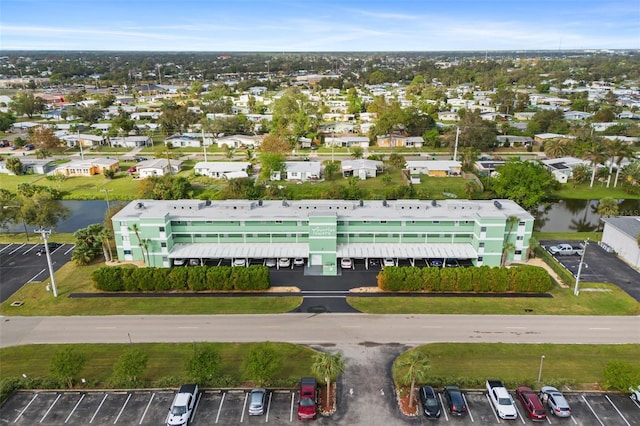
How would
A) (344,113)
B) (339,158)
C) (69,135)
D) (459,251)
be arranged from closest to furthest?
(459,251) < (339,158) < (69,135) < (344,113)

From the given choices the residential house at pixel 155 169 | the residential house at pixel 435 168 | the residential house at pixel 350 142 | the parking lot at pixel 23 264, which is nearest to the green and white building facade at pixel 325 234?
the parking lot at pixel 23 264

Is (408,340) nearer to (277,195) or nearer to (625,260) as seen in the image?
(625,260)

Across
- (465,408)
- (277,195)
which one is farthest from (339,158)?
(465,408)

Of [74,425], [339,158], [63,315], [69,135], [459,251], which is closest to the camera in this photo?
[74,425]

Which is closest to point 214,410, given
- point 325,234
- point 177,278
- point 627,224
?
point 177,278

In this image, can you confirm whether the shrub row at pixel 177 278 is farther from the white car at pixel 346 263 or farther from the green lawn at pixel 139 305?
the white car at pixel 346 263

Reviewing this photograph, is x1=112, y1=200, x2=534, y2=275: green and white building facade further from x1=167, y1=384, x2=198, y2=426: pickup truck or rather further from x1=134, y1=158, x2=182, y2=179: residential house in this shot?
x1=134, y1=158, x2=182, y2=179: residential house

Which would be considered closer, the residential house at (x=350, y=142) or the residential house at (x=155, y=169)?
the residential house at (x=155, y=169)

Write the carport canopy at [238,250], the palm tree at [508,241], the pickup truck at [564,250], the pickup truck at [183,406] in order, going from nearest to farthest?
the pickup truck at [183,406] < the palm tree at [508,241] < the carport canopy at [238,250] < the pickup truck at [564,250]
